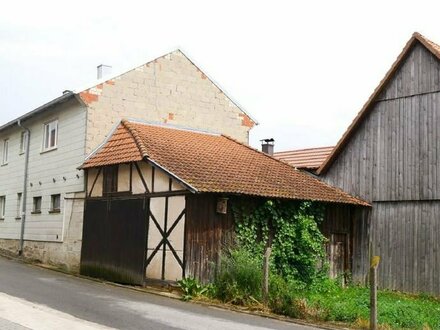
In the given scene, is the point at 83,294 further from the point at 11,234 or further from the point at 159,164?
the point at 11,234

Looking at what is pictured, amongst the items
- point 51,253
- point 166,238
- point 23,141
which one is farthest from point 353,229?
point 23,141

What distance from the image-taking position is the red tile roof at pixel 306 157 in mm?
24141

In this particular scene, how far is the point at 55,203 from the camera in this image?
22.6 meters

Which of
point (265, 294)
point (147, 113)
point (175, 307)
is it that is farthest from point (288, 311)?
point (147, 113)

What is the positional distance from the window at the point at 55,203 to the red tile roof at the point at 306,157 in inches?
361

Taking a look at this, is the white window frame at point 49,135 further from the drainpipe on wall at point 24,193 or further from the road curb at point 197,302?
the road curb at point 197,302

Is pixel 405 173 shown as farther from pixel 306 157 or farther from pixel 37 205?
pixel 37 205

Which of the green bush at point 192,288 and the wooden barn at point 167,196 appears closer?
the green bush at point 192,288

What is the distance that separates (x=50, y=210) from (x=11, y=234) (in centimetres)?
447

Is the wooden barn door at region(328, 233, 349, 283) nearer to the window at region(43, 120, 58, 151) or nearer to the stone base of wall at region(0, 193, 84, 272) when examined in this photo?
the stone base of wall at region(0, 193, 84, 272)

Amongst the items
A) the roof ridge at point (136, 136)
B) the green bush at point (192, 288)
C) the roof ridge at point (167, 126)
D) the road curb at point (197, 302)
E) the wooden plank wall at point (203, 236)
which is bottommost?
the road curb at point (197, 302)

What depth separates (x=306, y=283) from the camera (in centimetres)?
1820

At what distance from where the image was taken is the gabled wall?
819 inches

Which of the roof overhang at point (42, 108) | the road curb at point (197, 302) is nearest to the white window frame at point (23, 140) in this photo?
the roof overhang at point (42, 108)
